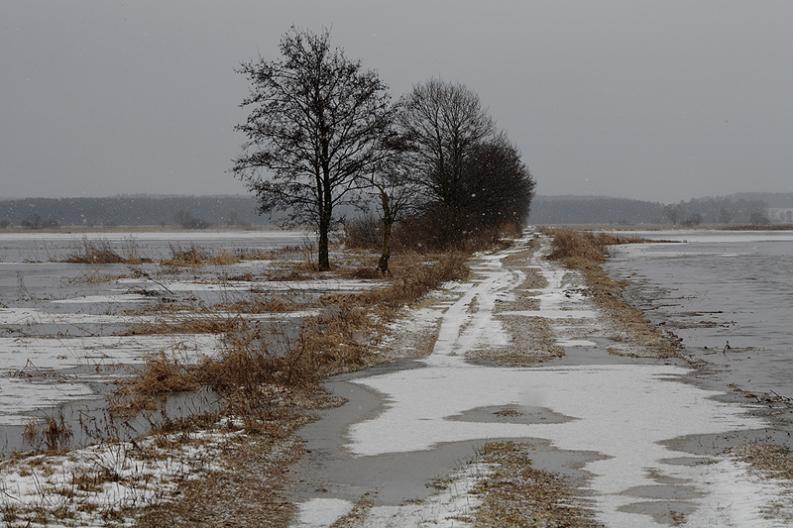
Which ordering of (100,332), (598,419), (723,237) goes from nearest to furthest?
(598,419), (100,332), (723,237)

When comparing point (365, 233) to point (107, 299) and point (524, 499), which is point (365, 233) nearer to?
point (107, 299)

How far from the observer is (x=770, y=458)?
823 centimetres

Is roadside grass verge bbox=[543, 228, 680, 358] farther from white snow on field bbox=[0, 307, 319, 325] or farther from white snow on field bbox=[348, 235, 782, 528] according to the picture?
white snow on field bbox=[0, 307, 319, 325]

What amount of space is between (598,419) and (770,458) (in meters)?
2.37

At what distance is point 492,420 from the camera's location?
1030cm

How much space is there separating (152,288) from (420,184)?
32.3 metres

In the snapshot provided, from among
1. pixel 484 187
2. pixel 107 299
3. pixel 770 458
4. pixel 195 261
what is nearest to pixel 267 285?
pixel 107 299

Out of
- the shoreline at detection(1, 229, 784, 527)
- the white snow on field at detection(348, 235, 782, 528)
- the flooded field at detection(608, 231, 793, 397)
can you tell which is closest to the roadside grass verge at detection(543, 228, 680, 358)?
the flooded field at detection(608, 231, 793, 397)

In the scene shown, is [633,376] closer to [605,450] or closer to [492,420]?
[492,420]

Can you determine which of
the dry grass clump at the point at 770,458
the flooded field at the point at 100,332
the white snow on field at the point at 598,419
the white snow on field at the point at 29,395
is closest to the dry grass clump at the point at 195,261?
the flooded field at the point at 100,332

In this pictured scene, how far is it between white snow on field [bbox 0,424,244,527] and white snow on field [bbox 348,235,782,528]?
5.73ft

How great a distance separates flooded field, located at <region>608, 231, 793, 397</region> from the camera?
46.4 ft

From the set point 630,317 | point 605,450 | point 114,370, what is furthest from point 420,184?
point 605,450

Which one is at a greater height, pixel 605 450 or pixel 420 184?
pixel 420 184
